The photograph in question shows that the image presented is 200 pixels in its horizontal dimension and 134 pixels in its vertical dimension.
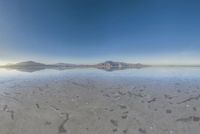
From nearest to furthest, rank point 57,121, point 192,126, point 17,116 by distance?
point 192,126
point 57,121
point 17,116

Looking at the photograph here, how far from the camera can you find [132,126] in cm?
376

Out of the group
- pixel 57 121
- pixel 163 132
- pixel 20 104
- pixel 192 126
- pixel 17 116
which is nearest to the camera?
pixel 163 132

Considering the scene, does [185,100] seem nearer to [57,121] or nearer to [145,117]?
[145,117]

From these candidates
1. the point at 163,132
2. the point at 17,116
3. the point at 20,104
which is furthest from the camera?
the point at 20,104

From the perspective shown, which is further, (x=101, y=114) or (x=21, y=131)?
(x=101, y=114)

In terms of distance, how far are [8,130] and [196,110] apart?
610 centimetres

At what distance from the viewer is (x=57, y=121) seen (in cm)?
405

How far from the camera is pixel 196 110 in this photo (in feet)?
A: 15.5

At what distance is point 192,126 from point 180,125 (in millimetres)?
303

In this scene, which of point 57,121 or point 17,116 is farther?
point 17,116

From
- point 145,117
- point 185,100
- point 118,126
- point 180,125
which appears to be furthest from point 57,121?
point 185,100

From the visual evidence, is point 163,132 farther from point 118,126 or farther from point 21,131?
point 21,131

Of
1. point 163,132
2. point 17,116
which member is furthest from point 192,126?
point 17,116

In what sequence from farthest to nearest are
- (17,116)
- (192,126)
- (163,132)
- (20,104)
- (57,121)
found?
(20,104) → (17,116) → (57,121) → (192,126) → (163,132)
